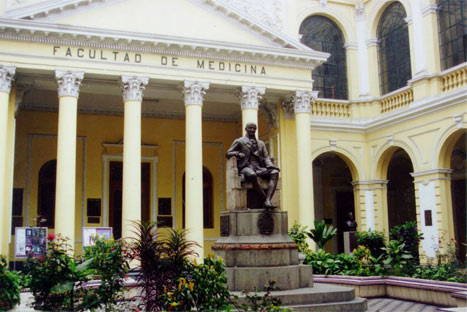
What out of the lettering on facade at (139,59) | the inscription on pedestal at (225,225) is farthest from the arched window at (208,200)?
the inscription on pedestal at (225,225)

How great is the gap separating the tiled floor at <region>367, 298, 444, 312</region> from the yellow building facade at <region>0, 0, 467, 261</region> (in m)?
8.17

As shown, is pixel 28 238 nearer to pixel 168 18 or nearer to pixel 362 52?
pixel 168 18

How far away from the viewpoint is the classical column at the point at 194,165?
1900cm

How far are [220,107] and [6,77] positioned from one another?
34.6 feet

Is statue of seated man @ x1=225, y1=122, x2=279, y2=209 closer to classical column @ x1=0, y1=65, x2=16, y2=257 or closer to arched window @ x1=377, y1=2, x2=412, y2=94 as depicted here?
classical column @ x1=0, y1=65, x2=16, y2=257

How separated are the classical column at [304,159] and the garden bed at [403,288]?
23.2 feet

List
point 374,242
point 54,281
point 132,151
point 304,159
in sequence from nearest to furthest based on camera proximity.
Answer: point 54,281, point 374,242, point 132,151, point 304,159

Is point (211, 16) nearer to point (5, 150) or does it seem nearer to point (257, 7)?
point (257, 7)

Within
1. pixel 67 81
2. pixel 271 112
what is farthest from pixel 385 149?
pixel 67 81

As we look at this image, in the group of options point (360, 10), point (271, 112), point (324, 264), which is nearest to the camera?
point (324, 264)

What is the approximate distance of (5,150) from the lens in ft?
57.4

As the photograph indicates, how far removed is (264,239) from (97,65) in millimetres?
11222

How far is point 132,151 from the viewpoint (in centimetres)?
1864

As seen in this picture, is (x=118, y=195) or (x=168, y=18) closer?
(x=168, y=18)
